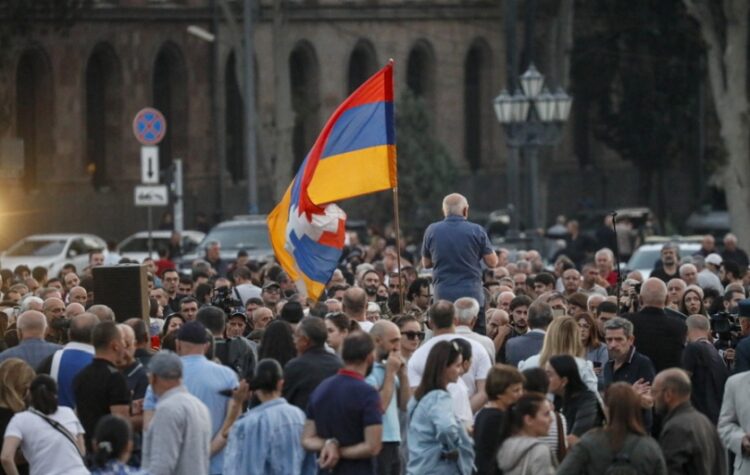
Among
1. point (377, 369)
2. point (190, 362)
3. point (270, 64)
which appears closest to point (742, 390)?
point (377, 369)

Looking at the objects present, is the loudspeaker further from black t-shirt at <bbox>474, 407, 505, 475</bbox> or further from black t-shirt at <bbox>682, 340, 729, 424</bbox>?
black t-shirt at <bbox>474, 407, 505, 475</bbox>

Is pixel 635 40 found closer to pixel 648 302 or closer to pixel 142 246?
pixel 142 246

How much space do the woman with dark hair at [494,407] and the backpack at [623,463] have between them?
3.23 feet

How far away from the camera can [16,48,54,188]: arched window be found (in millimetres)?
52531

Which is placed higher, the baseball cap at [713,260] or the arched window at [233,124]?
the arched window at [233,124]

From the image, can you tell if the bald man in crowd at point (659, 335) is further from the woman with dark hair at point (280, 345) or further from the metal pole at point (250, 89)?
the metal pole at point (250, 89)

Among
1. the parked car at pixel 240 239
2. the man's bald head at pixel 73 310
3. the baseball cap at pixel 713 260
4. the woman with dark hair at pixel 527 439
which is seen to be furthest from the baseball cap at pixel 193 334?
the parked car at pixel 240 239

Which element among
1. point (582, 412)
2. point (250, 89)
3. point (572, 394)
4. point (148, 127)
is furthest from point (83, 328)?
point (250, 89)

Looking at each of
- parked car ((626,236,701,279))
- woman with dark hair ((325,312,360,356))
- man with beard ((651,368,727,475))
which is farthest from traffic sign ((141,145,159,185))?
man with beard ((651,368,727,475))

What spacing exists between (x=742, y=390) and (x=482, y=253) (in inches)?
A: 184

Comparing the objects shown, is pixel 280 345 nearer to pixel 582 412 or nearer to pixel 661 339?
pixel 582 412

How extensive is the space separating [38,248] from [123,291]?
26.6 meters

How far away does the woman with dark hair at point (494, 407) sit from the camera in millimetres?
13039

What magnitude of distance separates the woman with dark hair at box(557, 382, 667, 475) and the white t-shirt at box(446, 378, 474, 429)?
1791mm
